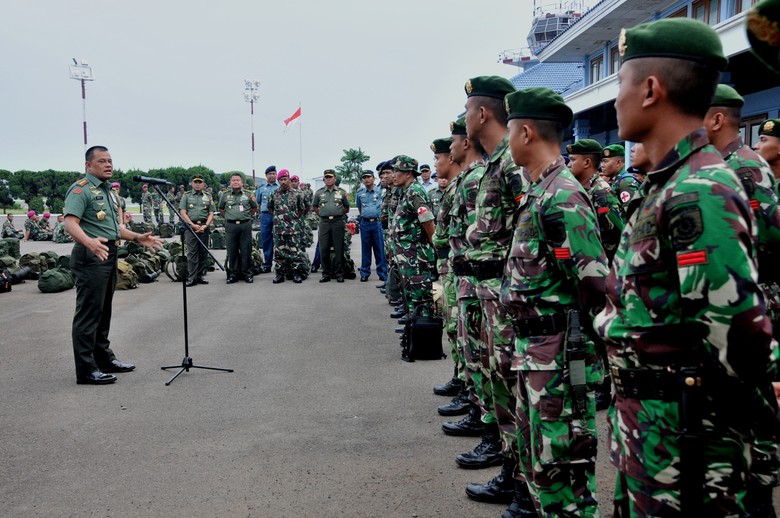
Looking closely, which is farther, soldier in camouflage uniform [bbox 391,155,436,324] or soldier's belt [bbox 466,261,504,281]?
soldier in camouflage uniform [bbox 391,155,436,324]

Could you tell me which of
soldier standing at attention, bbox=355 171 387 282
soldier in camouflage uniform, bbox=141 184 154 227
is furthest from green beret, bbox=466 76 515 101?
soldier in camouflage uniform, bbox=141 184 154 227

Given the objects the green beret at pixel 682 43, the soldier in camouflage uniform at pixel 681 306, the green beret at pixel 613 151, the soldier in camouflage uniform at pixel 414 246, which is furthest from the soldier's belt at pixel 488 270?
the green beret at pixel 613 151

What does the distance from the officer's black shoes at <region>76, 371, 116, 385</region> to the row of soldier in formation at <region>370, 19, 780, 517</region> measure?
3314 millimetres

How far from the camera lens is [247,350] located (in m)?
6.89

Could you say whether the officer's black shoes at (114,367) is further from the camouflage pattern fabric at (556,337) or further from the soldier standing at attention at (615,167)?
the soldier standing at attention at (615,167)

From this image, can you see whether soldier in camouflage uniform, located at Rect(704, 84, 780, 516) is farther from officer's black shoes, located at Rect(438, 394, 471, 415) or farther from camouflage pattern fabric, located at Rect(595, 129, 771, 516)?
officer's black shoes, located at Rect(438, 394, 471, 415)

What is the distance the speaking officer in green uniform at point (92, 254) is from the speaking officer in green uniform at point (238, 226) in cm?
612

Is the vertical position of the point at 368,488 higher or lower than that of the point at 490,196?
lower

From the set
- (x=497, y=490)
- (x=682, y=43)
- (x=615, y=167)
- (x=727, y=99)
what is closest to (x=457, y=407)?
(x=497, y=490)

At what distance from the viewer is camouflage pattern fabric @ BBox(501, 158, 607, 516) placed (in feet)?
7.39

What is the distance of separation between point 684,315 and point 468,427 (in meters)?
2.93

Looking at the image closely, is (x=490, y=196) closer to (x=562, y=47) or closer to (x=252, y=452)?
(x=252, y=452)

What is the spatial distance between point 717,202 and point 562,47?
71.7ft

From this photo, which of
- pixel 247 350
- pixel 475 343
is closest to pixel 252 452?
pixel 475 343
